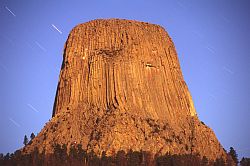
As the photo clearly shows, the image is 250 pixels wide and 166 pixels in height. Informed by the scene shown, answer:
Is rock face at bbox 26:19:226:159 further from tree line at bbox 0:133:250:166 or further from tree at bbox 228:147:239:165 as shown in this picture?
tree at bbox 228:147:239:165

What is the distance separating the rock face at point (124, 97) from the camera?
216ft

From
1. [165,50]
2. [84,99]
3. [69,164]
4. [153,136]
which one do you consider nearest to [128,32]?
[165,50]

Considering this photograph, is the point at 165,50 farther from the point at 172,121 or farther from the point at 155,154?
the point at 155,154

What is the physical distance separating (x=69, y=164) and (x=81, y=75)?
19069 millimetres

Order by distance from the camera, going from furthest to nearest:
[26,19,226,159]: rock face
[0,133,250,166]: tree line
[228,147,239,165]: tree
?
[228,147,239,165]: tree → [26,19,226,159]: rock face → [0,133,250,166]: tree line

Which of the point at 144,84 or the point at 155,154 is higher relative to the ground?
the point at 144,84

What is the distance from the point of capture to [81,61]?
78.4 meters

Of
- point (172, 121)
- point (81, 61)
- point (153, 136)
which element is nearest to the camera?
point (153, 136)

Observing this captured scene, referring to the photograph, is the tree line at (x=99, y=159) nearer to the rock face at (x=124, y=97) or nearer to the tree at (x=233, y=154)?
the rock face at (x=124, y=97)

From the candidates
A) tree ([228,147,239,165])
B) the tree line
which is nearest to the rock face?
the tree line

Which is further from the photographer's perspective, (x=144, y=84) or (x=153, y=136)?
(x=144, y=84)

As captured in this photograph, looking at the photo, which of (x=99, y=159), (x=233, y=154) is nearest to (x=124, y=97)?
(x=99, y=159)

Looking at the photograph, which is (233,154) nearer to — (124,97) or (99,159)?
(124,97)

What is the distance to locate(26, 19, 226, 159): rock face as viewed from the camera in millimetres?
65812
